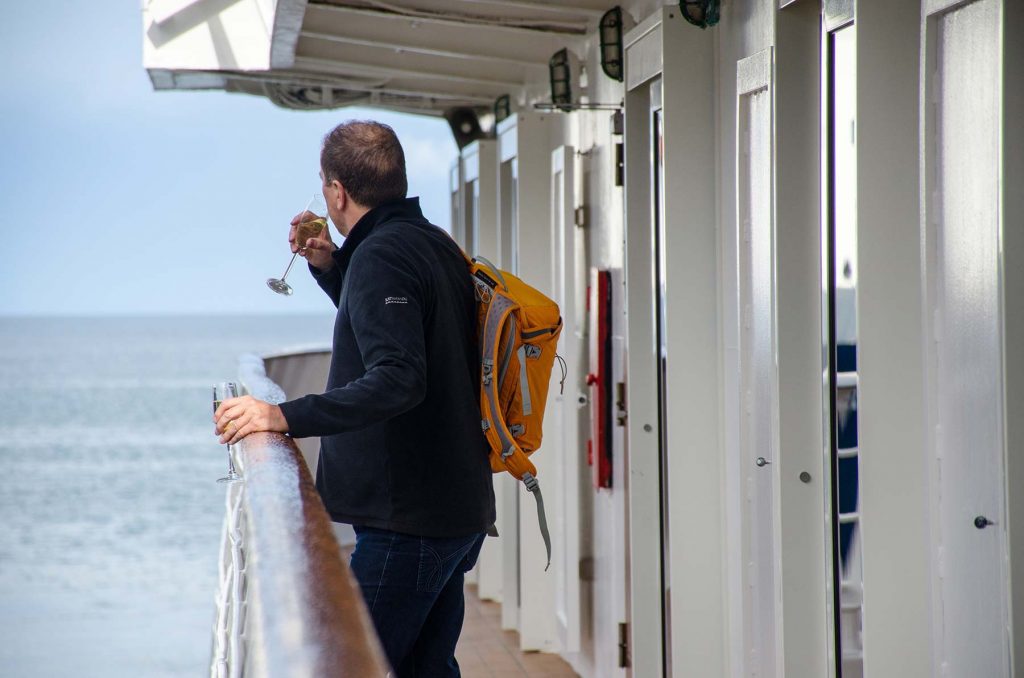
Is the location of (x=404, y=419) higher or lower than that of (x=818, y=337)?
lower

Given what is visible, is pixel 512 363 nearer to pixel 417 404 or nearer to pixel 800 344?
pixel 417 404

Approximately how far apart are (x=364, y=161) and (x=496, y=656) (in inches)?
127

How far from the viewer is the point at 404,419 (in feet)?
→ 7.66

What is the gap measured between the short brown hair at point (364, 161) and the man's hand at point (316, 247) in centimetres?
25

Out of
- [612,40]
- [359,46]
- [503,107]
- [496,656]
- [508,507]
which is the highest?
[359,46]

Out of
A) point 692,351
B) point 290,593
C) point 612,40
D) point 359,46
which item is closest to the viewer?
point 290,593

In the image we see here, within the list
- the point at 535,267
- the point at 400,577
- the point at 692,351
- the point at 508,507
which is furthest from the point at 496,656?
the point at 400,577

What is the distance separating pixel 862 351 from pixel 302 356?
538 cm

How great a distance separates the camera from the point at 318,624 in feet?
3.23

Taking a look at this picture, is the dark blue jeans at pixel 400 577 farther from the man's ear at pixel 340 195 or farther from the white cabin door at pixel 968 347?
the white cabin door at pixel 968 347

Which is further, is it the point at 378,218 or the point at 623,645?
the point at 623,645

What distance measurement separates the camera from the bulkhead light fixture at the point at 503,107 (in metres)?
6.13

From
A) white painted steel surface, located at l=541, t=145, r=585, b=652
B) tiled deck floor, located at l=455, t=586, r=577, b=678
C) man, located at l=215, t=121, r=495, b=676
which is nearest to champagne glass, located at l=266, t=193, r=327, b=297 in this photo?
man, located at l=215, t=121, r=495, b=676

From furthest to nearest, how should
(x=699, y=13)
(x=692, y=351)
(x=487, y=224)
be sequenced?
(x=487, y=224)
(x=692, y=351)
(x=699, y=13)
